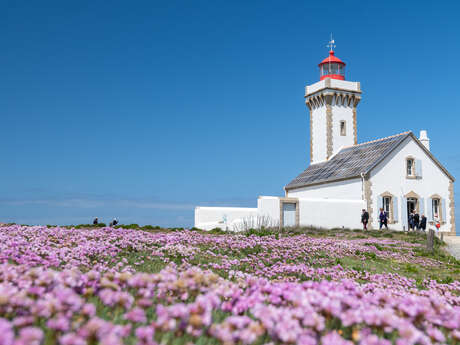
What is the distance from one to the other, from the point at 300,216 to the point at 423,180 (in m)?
13.0

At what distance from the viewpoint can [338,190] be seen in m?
35.3

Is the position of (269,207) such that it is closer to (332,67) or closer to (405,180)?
(405,180)

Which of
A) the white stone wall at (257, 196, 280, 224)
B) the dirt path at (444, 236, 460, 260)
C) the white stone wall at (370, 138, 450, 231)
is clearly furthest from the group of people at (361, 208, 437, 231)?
the white stone wall at (257, 196, 280, 224)

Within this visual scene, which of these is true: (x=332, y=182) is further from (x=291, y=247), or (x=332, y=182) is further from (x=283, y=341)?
(x=283, y=341)

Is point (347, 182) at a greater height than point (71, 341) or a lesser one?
greater

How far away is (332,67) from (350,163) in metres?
13.8

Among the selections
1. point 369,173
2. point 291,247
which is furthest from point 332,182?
point 291,247

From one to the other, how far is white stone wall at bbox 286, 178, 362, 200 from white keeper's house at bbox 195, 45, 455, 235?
0.27 ft

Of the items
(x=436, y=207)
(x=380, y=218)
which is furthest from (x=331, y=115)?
(x=380, y=218)

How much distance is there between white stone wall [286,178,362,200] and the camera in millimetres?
33594

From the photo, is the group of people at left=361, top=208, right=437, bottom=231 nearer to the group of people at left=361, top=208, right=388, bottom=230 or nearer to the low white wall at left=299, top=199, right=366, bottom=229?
the group of people at left=361, top=208, right=388, bottom=230

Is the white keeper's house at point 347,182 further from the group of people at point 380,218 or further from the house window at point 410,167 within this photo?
the group of people at point 380,218

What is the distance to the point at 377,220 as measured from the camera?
108 feet

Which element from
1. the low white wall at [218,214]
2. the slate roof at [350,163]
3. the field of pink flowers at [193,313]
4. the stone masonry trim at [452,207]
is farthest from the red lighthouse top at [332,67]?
the field of pink flowers at [193,313]
